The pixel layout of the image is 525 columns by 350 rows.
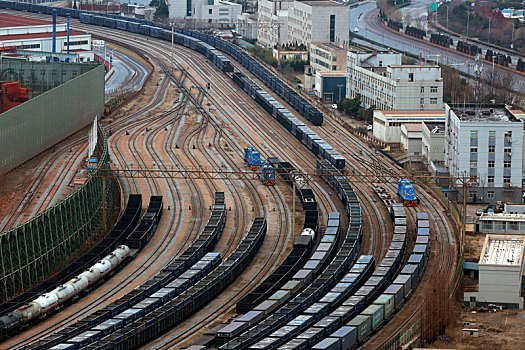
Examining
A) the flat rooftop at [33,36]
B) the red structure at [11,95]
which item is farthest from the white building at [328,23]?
the red structure at [11,95]

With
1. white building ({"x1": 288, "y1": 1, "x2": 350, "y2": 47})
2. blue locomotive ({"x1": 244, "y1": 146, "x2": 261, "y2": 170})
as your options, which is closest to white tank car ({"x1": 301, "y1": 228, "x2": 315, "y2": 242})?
blue locomotive ({"x1": 244, "y1": 146, "x2": 261, "y2": 170})

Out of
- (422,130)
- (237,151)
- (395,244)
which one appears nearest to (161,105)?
(237,151)

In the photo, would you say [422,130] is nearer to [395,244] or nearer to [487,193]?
[487,193]

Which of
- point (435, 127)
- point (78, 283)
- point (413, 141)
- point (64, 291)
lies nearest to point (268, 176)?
point (435, 127)

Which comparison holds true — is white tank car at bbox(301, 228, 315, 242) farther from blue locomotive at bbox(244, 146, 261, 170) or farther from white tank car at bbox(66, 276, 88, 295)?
blue locomotive at bbox(244, 146, 261, 170)

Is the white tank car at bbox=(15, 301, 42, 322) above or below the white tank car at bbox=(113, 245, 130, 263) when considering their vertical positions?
below

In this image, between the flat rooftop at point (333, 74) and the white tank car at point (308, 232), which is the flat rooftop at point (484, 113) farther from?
the flat rooftop at point (333, 74)
